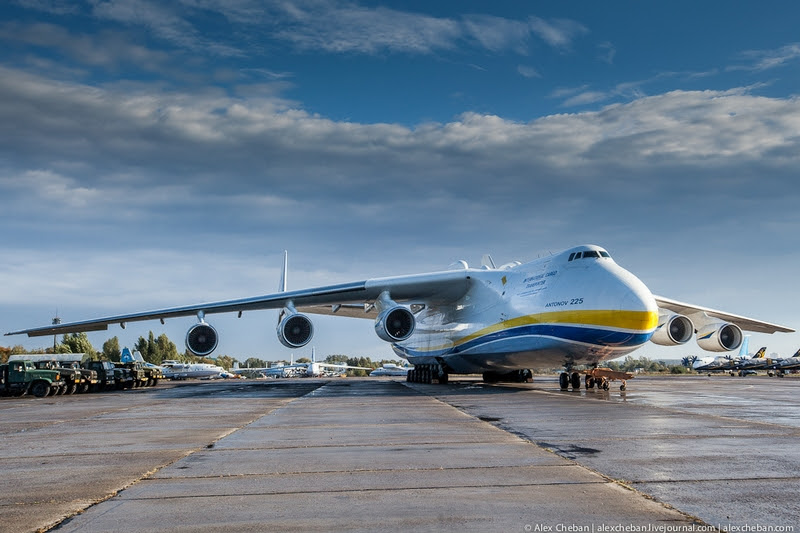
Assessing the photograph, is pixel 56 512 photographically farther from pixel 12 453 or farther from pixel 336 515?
pixel 12 453

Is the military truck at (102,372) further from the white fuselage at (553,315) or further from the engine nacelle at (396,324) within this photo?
the white fuselage at (553,315)

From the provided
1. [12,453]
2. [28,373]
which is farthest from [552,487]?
[28,373]

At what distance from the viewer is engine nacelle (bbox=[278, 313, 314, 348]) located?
83.3 feet

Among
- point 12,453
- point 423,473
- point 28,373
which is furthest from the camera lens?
point 28,373

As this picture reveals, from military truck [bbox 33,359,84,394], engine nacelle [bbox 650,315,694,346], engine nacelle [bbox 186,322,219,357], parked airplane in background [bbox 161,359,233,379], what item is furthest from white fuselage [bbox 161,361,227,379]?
engine nacelle [bbox 650,315,694,346]

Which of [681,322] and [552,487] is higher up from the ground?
[681,322]

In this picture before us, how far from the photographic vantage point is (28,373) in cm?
2498

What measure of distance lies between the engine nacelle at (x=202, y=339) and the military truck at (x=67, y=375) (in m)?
4.31

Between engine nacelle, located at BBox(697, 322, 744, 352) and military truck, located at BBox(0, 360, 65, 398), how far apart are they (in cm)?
2420

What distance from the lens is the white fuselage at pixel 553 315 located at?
59.6 ft

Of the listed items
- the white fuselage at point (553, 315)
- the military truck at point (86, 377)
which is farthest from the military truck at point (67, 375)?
the white fuselage at point (553, 315)

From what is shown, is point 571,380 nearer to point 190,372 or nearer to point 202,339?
point 202,339

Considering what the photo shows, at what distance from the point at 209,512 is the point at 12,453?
4826 mm

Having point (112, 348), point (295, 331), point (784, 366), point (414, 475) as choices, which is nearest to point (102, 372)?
point (295, 331)
